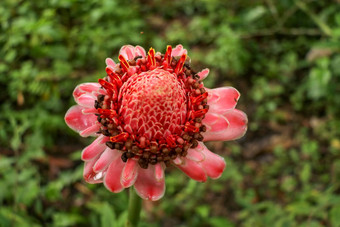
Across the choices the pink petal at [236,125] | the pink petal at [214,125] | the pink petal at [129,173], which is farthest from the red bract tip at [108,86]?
the pink petal at [236,125]

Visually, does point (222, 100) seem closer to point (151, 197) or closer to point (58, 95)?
point (151, 197)

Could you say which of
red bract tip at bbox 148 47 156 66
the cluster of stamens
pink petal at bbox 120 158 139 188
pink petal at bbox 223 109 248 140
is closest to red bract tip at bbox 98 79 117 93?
the cluster of stamens

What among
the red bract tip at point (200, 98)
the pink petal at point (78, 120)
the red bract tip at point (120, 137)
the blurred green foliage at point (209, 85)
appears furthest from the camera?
the blurred green foliage at point (209, 85)

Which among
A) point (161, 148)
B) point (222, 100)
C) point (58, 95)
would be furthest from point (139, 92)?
point (58, 95)

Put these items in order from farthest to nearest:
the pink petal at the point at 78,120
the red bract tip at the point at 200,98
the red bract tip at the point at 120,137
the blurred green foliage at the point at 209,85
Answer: the blurred green foliage at the point at 209,85, the pink petal at the point at 78,120, the red bract tip at the point at 200,98, the red bract tip at the point at 120,137

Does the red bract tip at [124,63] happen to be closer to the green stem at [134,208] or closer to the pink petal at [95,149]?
the pink petal at [95,149]

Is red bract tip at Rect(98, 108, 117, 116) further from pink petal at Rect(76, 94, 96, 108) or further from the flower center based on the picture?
pink petal at Rect(76, 94, 96, 108)

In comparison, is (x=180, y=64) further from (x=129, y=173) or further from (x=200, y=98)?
(x=129, y=173)
